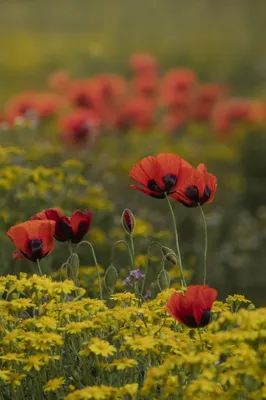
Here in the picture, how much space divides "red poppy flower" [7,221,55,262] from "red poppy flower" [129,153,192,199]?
0.89 ft

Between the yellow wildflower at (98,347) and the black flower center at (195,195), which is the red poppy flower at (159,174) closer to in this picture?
the black flower center at (195,195)

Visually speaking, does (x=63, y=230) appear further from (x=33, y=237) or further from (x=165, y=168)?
(x=165, y=168)

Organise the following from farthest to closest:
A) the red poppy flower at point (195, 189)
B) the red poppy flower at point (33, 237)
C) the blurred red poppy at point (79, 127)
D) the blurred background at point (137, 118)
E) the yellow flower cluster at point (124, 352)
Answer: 1. the blurred red poppy at point (79, 127)
2. the blurred background at point (137, 118)
3. the red poppy flower at point (195, 189)
4. the red poppy flower at point (33, 237)
5. the yellow flower cluster at point (124, 352)

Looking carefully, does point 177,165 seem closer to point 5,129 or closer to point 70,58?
point 5,129

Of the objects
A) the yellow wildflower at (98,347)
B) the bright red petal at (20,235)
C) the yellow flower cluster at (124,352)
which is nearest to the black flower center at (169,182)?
the yellow flower cluster at (124,352)

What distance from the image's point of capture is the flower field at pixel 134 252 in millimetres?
1991

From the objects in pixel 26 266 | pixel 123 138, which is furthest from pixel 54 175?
pixel 123 138

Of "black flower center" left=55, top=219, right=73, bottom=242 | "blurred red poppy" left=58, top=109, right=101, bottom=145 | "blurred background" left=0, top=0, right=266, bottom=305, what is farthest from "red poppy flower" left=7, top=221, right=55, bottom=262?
"blurred red poppy" left=58, top=109, right=101, bottom=145

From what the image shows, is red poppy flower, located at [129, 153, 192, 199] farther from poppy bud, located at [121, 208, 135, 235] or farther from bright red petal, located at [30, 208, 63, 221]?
bright red petal, located at [30, 208, 63, 221]

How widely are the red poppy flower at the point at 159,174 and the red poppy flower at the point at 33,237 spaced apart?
0.27 meters

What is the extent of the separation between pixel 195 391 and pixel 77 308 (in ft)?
1.23

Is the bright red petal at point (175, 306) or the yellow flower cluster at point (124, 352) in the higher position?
the bright red petal at point (175, 306)

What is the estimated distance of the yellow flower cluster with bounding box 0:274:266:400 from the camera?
6.17 ft

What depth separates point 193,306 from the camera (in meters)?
2.02
